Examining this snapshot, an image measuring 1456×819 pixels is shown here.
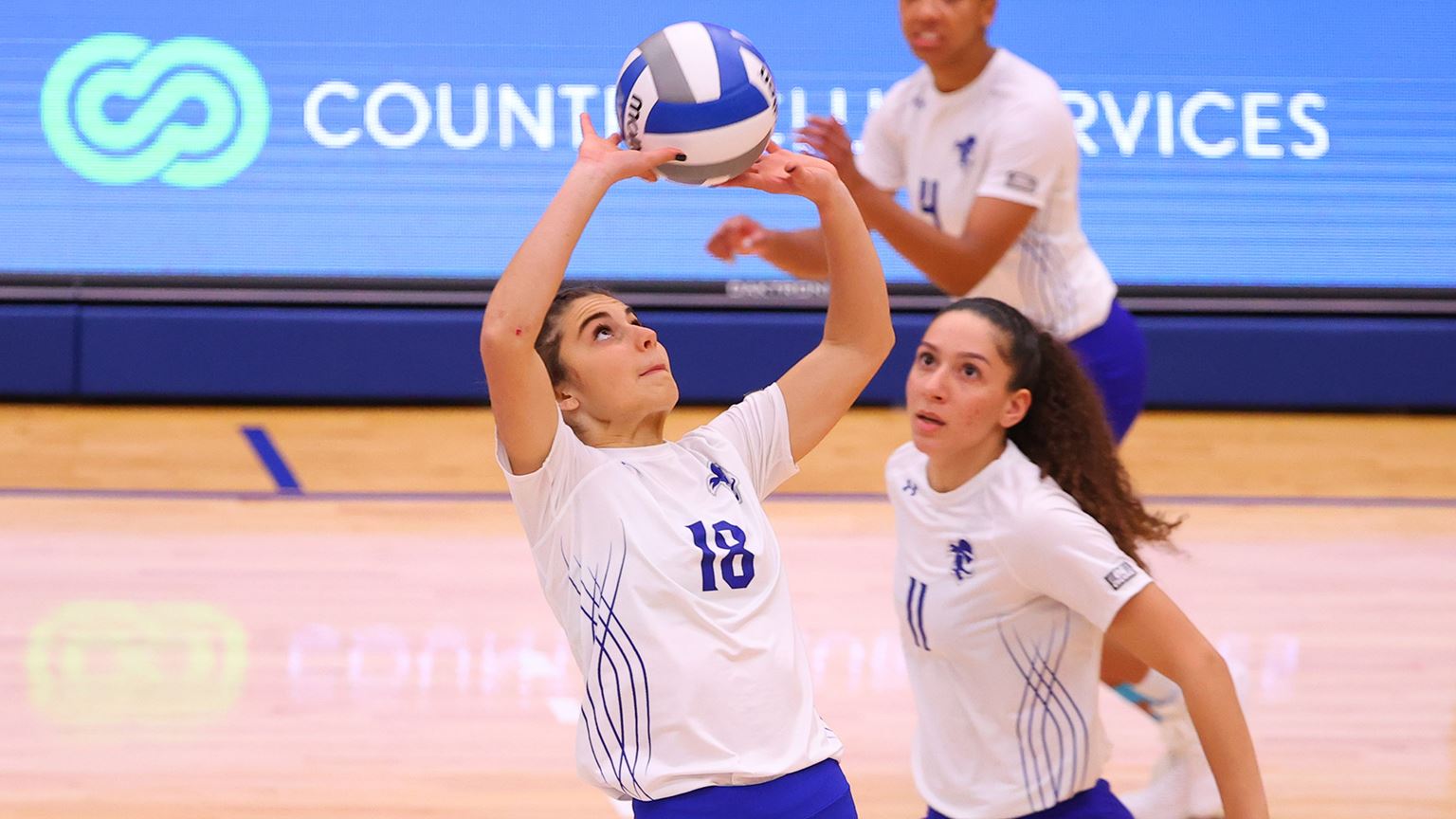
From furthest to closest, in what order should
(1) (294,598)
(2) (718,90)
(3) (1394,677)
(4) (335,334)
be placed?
(4) (335,334) → (1) (294,598) → (3) (1394,677) → (2) (718,90)

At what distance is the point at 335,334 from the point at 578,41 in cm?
172

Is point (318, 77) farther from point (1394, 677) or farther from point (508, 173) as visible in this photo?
point (1394, 677)

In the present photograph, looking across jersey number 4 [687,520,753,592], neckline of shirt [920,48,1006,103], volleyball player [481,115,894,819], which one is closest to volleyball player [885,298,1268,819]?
volleyball player [481,115,894,819]

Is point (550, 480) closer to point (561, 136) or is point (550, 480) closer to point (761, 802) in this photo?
point (761, 802)

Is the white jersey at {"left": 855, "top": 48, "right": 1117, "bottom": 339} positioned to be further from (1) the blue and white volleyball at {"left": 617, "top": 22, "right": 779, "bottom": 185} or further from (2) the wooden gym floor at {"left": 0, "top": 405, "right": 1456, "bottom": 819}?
(1) the blue and white volleyball at {"left": 617, "top": 22, "right": 779, "bottom": 185}

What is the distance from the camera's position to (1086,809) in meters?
2.78

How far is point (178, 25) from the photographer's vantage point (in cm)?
748

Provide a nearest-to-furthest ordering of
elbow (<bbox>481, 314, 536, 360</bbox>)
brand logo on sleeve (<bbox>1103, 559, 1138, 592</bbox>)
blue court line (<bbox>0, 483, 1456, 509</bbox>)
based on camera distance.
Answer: elbow (<bbox>481, 314, 536, 360</bbox>) < brand logo on sleeve (<bbox>1103, 559, 1138, 592</bbox>) < blue court line (<bbox>0, 483, 1456, 509</bbox>)

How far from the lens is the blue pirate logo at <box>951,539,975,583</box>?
2801 millimetres

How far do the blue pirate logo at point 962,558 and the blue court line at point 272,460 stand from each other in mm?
3851

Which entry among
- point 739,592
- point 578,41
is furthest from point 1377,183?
point 739,592

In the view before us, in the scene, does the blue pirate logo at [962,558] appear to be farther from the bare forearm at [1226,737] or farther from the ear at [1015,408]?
the bare forearm at [1226,737]

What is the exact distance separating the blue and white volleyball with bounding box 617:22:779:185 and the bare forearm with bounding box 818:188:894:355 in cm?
17

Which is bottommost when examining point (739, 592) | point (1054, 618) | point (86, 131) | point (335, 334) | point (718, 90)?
point (335, 334)
